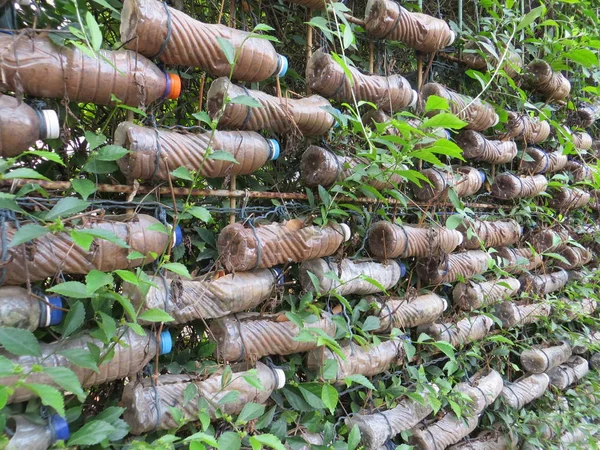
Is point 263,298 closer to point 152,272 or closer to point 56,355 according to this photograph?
point 152,272

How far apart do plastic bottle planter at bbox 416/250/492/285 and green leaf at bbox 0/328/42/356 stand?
1101 mm

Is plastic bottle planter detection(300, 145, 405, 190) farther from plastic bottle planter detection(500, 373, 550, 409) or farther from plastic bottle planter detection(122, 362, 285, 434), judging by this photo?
plastic bottle planter detection(500, 373, 550, 409)

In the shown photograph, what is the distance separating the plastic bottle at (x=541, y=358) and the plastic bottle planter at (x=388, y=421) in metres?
0.68

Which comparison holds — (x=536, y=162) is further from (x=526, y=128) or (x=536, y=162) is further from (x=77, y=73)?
(x=77, y=73)

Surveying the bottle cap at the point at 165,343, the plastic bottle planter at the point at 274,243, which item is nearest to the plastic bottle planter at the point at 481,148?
the plastic bottle planter at the point at 274,243

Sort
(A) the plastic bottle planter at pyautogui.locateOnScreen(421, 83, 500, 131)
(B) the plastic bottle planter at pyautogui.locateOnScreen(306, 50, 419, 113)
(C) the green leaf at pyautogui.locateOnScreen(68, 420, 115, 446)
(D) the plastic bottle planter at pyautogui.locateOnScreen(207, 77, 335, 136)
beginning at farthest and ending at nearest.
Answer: (A) the plastic bottle planter at pyautogui.locateOnScreen(421, 83, 500, 131), (B) the plastic bottle planter at pyautogui.locateOnScreen(306, 50, 419, 113), (D) the plastic bottle planter at pyautogui.locateOnScreen(207, 77, 335, 136), (C) the green leaf at pyautogui.locateOnScreen(68, 420, 115, 446)

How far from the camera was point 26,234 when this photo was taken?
24.4 inches

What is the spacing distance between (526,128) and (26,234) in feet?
5.78

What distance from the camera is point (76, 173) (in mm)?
861

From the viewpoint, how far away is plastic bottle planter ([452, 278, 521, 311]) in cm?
153

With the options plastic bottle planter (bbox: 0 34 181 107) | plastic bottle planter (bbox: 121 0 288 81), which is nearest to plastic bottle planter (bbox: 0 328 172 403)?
plastic bottle planter (bbox: 0 34 181 107)

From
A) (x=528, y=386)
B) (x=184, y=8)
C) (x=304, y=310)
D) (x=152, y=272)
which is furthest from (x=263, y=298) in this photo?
(x=528, y=386)

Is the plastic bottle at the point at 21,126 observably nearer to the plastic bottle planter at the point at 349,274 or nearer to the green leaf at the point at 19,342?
the green leaf at the point at 19,342

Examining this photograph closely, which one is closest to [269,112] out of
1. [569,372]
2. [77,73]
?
[77,73]
